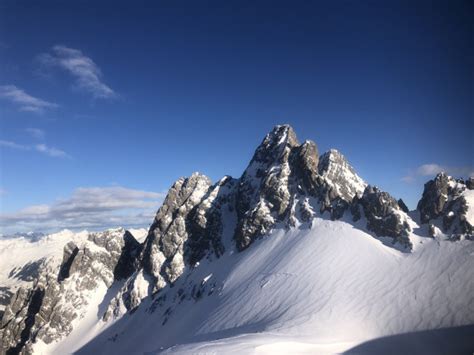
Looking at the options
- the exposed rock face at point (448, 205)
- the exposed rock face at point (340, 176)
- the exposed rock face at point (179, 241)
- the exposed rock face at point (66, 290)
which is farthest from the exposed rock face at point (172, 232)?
the exposed rock face at point (448, 205)

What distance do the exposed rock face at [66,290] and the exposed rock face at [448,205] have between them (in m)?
111

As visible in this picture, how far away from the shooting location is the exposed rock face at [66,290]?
14312cm

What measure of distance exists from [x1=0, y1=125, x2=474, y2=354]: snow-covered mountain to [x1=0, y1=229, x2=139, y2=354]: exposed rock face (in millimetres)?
492

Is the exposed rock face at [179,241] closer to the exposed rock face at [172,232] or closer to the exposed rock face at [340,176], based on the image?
the exposed rock face at [172,232]

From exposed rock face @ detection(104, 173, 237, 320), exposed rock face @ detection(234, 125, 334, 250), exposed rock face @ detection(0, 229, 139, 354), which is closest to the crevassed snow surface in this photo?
exposed rock face @ detection(234, 125, 334, 250)

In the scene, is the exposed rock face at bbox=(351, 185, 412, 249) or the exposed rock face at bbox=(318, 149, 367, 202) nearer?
the exposed rock face at bbox=(351, 185, 412, 249)

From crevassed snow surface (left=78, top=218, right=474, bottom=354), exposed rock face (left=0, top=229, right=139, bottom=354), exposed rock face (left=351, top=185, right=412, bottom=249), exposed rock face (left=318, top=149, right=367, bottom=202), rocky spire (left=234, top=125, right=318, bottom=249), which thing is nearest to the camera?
crevassed snow surface (left=78, top=218, right=474, bottom=354)

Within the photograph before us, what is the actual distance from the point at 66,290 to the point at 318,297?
11015cm

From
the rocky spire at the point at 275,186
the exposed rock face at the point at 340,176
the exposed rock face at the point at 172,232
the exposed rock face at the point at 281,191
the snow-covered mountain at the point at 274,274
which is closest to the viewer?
the snow-covered mountain at the point at 274,274

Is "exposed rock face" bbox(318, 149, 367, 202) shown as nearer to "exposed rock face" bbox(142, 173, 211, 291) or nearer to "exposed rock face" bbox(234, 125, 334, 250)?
"exposed rock face" bbox(234, 125, 334, 250)

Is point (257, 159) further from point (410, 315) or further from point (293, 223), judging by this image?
point (410, 315)

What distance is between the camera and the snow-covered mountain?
2712 inches

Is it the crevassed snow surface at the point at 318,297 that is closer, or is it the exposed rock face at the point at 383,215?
the crevassed snow surface at the point at 318,297

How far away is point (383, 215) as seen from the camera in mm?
94625
